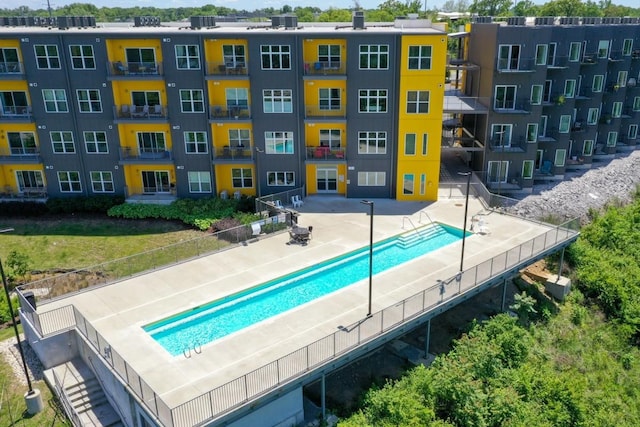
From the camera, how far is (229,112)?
3869 centimetres

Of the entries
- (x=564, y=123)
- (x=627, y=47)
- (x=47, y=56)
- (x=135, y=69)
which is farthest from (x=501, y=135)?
(x=47, y=56)

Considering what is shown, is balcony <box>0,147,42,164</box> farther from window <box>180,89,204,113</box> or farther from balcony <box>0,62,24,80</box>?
window <box>180,89,204,113</box>

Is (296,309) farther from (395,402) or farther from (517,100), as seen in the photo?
(517,100)

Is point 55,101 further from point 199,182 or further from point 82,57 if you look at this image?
point 199,182

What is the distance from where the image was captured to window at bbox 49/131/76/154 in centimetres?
3981

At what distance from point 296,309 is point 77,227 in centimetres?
1998

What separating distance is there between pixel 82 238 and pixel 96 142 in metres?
7.79

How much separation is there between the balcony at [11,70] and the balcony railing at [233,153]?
47.1 feet

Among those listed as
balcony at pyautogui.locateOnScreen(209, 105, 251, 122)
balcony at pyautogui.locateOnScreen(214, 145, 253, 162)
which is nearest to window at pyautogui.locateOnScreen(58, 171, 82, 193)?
balcony at pyautogui.locateOnScreen(214, 145, 253, 162)

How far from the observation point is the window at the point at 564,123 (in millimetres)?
45625

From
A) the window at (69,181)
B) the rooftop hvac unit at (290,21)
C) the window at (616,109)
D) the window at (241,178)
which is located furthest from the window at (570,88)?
the window at (69,181)

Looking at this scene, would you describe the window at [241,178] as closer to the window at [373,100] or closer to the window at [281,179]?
the window at [281,179]

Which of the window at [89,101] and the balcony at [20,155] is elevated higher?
the window at [89,101]

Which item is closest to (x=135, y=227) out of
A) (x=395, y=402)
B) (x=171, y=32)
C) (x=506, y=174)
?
(x=171, y=32)
